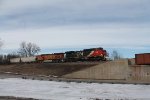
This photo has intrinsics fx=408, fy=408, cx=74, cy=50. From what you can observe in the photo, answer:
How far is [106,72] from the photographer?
69.8 m

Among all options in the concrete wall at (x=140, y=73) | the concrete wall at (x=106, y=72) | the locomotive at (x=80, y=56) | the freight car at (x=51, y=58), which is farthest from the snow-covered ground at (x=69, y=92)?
the freight car at (x=51, y=58)

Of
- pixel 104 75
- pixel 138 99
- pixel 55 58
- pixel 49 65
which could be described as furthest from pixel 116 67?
pixel 138 99

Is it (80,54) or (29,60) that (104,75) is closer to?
(80,54)

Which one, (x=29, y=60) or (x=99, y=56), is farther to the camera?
(x=29, y=60)

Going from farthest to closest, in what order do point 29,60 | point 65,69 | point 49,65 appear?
point 29,60
point 49,65
point 65,69

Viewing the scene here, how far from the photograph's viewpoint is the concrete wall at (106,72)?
6912cm

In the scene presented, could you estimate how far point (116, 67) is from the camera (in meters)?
69.6

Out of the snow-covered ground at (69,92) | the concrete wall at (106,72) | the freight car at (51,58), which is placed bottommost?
the snow-covered ground at (69,92)

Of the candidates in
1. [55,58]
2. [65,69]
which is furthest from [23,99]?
[55,58]

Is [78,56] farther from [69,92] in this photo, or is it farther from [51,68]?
[69,92]

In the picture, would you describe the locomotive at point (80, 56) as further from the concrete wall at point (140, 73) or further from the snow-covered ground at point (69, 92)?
the snow-covered ground at point (69, 92)

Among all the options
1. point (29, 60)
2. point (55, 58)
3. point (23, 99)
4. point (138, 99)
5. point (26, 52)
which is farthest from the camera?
point (26, 52)

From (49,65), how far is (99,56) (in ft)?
33.5

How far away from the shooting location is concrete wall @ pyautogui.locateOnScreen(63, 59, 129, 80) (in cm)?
6912
